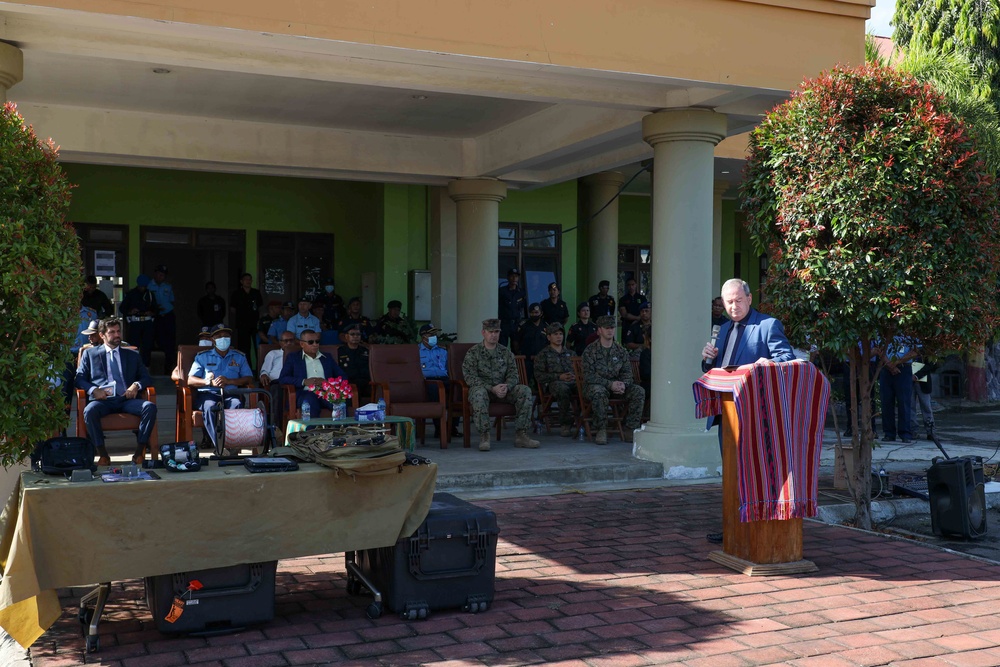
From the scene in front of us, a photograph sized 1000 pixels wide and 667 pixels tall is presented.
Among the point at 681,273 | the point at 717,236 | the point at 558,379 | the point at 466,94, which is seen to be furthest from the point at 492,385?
the point at 717,236

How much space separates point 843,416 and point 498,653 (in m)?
11.3

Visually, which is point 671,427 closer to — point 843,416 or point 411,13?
point 411,13

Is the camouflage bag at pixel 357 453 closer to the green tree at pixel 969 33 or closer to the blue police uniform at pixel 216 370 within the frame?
the blue police uniform at pixel 216 370

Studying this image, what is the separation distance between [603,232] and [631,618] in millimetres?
12825

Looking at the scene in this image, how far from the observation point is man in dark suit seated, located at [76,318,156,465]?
27.9ft

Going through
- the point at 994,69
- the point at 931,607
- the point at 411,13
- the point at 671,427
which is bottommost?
the point at 931,607

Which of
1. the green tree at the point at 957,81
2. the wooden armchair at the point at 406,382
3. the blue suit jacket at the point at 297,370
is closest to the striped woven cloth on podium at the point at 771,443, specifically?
the wooden armchair at the point at 406,382

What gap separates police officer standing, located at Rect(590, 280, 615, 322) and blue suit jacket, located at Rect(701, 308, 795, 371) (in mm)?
9202

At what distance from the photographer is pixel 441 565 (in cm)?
482

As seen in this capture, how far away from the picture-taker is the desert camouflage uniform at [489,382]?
31.9 ft

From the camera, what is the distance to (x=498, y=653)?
14.0 ft

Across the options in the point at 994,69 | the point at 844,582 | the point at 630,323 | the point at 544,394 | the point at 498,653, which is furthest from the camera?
the point at 994,69

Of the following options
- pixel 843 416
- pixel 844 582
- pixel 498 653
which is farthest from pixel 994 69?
pixel 498 653

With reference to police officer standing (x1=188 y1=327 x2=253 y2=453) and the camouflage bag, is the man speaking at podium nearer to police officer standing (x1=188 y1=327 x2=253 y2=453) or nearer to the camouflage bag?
the camouflage bag
